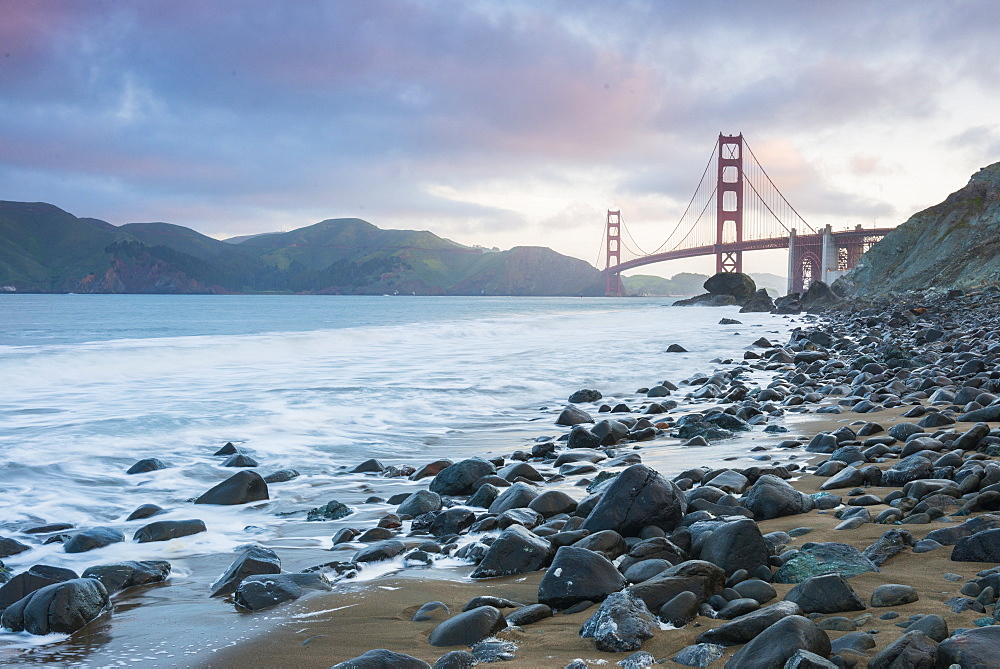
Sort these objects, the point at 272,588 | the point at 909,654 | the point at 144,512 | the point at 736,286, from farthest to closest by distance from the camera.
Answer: the point at 736,286, the point at 144,512, the point at 272,588, the point at 909,654

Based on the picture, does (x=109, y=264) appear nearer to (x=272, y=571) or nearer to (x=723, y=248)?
(x=723, y=248)

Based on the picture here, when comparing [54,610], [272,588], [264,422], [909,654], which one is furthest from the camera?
[264,422]

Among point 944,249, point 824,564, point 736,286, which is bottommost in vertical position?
point 824,564

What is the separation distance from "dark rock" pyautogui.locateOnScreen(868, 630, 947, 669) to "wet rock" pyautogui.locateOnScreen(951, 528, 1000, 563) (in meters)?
0.67

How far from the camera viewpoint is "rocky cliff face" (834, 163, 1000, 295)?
25703 millimetres

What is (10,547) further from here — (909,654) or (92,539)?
(909,654)

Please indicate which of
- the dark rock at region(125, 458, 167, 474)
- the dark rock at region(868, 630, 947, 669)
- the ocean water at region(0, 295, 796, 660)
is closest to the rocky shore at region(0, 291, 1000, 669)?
the dark rock at region(868, 630, 947, 669)

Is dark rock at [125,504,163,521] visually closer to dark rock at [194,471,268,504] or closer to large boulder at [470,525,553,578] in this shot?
dark rock at [194,471,268,504]

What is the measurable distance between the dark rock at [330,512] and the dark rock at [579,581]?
1.50 metres

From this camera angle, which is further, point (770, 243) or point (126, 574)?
point (770, 243)

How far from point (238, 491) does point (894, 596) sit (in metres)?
3.05

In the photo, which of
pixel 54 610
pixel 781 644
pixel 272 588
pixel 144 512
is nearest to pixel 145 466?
pixel 144 512

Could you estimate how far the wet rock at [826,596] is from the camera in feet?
5.36

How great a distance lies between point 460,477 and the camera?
370 cm
